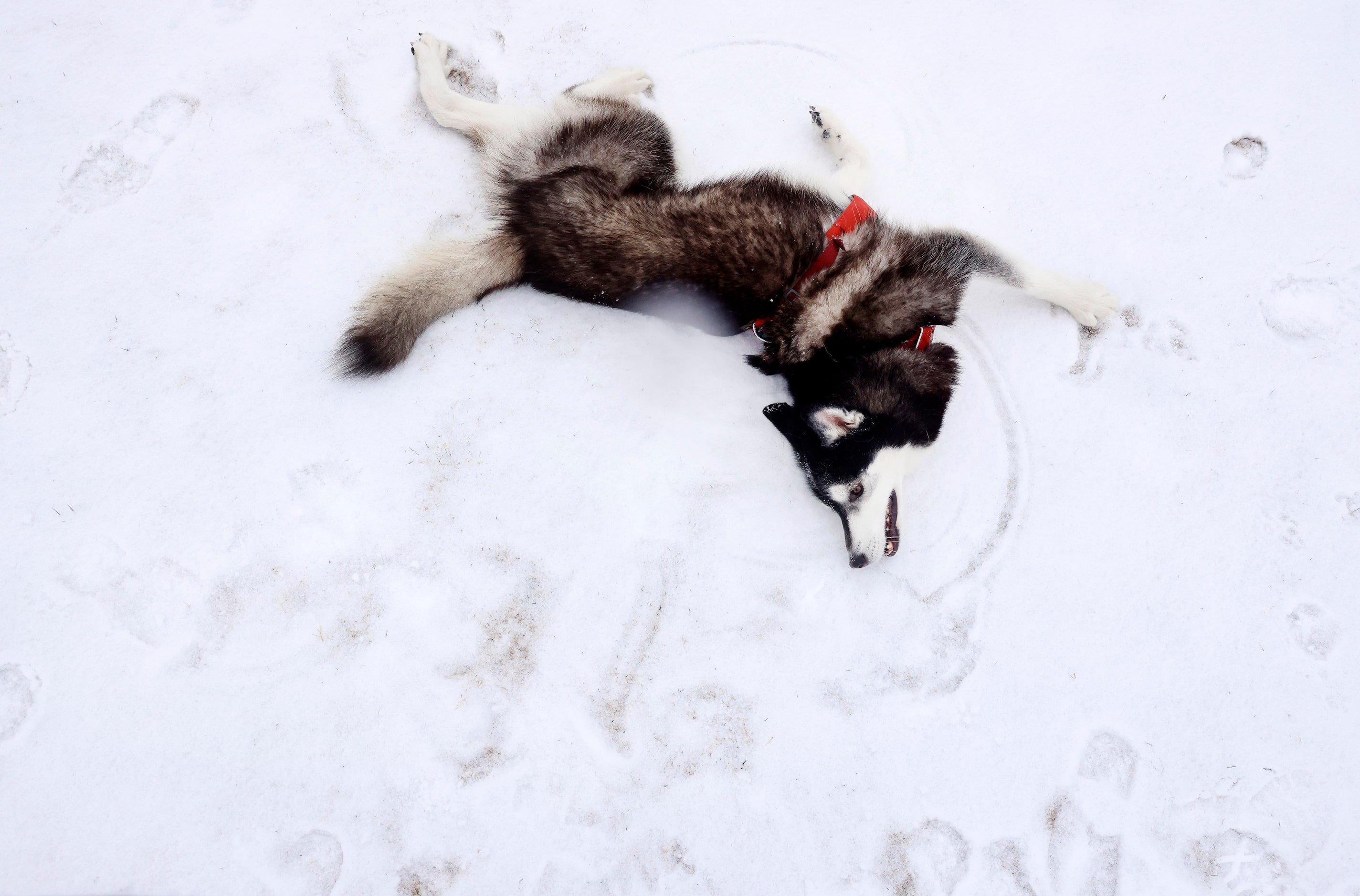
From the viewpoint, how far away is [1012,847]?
322 centimetres

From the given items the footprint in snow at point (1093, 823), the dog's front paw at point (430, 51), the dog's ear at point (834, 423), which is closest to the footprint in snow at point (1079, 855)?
the footprint in snow at point (1093, 823)

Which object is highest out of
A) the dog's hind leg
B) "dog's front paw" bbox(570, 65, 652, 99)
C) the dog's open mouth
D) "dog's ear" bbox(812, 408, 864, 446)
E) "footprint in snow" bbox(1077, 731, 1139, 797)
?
"dog's front paw" bbox(570, 65, 652, 99)

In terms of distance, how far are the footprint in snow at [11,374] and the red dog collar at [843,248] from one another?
4068mm

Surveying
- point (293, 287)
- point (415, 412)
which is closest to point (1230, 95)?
point (415, 412)

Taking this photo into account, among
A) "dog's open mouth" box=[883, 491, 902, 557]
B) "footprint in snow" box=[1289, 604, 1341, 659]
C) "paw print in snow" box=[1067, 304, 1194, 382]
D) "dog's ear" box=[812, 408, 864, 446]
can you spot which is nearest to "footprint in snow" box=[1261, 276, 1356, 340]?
"paw print in snow" box=[1067, 304, 1194, 382]

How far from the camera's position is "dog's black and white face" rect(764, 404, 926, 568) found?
3.00 metres

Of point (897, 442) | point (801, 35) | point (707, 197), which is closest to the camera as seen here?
point (897, 442)

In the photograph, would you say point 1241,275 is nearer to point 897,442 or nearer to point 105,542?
point 897,442

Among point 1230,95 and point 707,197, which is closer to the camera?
point 707,197

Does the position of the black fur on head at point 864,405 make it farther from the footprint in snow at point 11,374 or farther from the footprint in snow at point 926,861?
the footprint in snow at point 11,374

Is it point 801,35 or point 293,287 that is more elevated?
point 801,35

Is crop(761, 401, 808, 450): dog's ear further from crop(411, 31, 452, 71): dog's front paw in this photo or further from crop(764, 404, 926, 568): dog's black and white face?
crop(411, 31, 452, 71): dog's front paw

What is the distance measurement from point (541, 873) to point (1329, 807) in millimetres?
3983

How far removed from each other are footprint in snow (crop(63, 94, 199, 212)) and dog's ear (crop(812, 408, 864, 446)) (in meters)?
4.01
